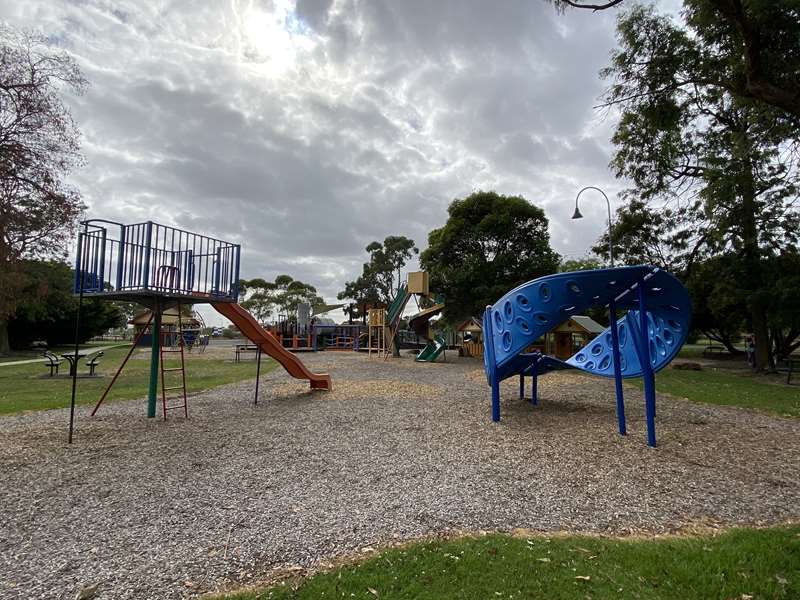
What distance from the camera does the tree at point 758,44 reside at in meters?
4.73

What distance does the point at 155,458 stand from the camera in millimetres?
6418

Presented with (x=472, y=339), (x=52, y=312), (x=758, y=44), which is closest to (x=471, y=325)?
(x=472, y=339)

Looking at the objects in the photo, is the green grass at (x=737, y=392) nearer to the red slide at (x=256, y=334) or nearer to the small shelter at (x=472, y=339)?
the red slide at (x=256, y=334)

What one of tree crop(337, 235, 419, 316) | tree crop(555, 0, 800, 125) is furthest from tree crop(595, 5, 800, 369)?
tree crop(337, 235, 419, 316)

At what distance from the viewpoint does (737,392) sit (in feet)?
43.5

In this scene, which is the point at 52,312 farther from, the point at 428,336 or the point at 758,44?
the point at 758,44

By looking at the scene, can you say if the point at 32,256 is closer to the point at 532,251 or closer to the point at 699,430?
the point at 532,251

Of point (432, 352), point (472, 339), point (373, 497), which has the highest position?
point (472, 339)

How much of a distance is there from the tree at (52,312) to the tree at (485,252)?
24842 millimetres

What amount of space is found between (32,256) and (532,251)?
29743 millimetres

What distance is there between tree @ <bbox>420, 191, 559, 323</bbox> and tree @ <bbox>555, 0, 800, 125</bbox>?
1707cm

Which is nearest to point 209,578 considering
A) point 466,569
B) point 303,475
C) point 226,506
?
point 226,506

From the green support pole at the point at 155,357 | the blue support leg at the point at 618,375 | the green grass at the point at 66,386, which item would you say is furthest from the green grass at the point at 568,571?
the green grass at the point at 66,386

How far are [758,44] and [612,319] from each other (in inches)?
176
